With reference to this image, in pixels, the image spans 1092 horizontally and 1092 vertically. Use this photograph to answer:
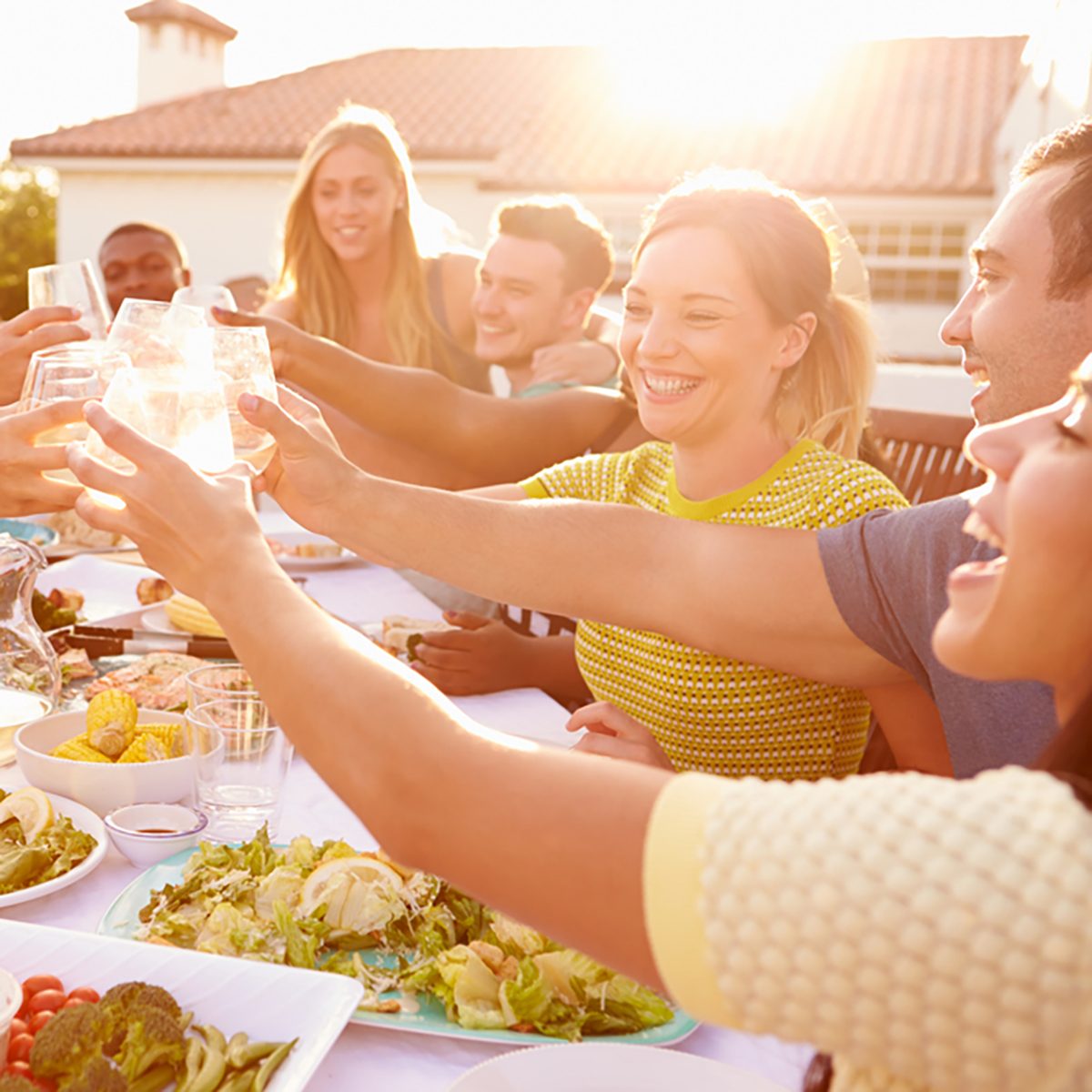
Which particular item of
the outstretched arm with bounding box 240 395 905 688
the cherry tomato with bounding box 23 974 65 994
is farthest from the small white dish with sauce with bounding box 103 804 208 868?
the outstretched arm with bounding box 240 395 905 688

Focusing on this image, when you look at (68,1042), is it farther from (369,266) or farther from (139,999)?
(369,266)

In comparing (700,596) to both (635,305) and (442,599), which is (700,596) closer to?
(635,305)

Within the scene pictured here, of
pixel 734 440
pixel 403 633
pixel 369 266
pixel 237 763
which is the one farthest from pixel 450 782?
pixel 369 266

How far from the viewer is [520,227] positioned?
464 centimetres

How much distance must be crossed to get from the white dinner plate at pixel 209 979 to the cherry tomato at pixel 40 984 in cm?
2

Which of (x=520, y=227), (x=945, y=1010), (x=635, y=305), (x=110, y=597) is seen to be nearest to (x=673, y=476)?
(x=635, y=305)

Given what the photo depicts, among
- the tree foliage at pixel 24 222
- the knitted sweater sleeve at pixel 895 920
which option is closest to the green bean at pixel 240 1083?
the knitted sweater sleeve at pixel 895 920

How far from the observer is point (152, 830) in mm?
1758

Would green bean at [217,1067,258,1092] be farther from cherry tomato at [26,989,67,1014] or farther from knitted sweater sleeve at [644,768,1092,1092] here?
knitted sweater sleeve at [644,768,1092,1092]

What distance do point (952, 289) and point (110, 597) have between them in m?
19.7

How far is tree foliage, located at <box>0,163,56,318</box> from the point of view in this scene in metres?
32.7

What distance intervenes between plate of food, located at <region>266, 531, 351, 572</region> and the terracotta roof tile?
15.9 meters

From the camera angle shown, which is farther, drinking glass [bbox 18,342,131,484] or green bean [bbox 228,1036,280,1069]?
drinking glass [bbox 18,342,131,484]

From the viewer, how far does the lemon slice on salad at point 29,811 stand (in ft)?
5.58
